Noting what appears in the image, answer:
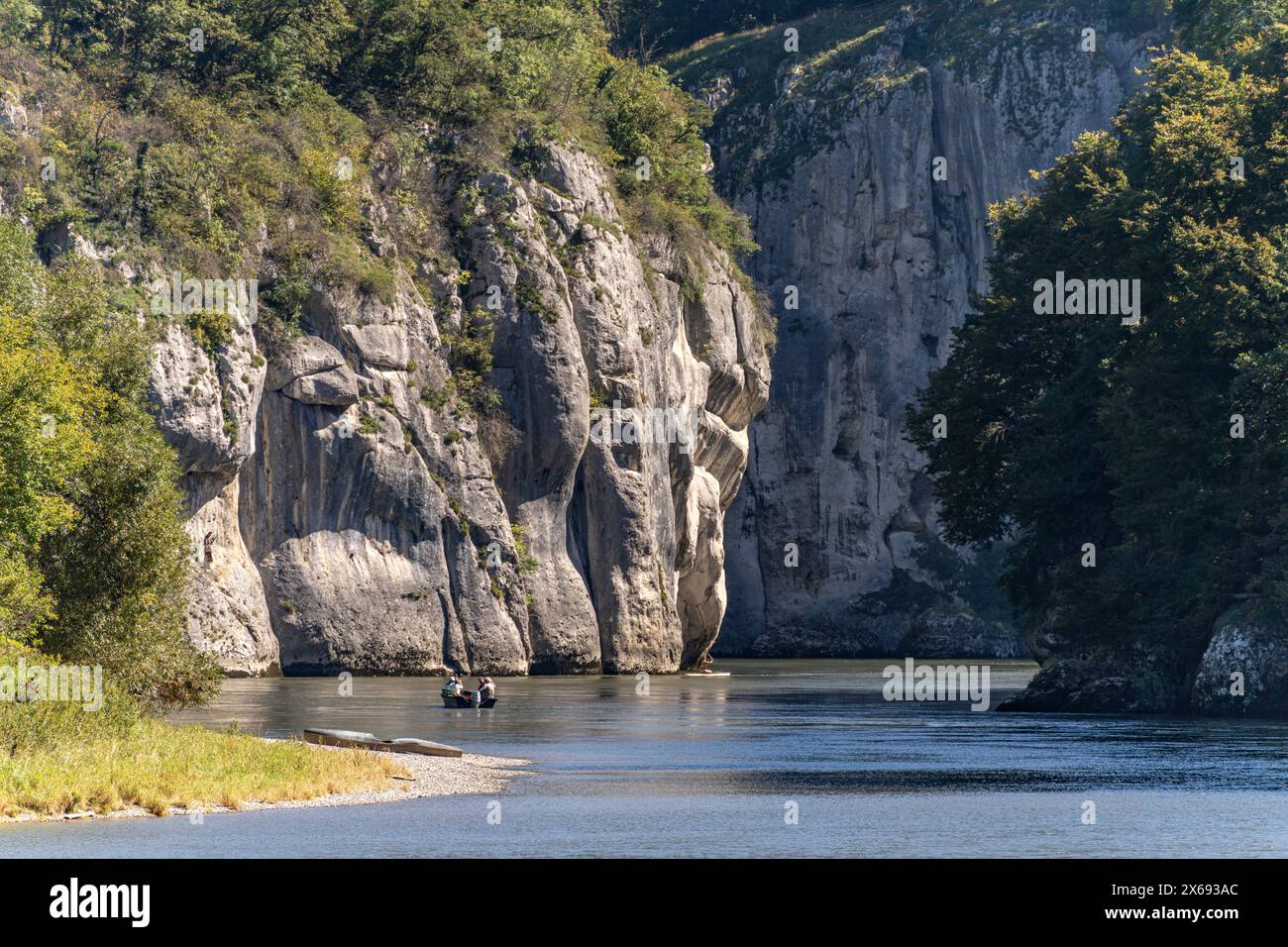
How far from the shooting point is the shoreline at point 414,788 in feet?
98.8

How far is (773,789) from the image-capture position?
1458 inches

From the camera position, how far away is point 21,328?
1566 inches

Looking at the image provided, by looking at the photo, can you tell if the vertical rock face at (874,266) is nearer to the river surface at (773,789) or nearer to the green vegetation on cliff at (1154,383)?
the green vegetation on cliff at (1154,383)

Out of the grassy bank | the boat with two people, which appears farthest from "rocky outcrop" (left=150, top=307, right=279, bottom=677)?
the grassy bank

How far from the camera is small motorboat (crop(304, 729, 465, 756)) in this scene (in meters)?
42.9

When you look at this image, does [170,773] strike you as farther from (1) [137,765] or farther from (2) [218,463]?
(2) [218,463]

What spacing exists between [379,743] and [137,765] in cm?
1039

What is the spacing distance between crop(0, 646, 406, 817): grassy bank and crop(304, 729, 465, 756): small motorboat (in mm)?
3043

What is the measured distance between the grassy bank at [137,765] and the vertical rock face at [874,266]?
90438 millimetres

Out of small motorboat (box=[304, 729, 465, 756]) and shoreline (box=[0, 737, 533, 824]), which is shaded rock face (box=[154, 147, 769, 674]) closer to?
small motorboat (box=[304, 729, 465, 756])

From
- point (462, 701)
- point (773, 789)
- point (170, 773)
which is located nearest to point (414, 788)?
point (170, 773)

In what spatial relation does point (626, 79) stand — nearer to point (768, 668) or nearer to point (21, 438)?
point (768, 668)
